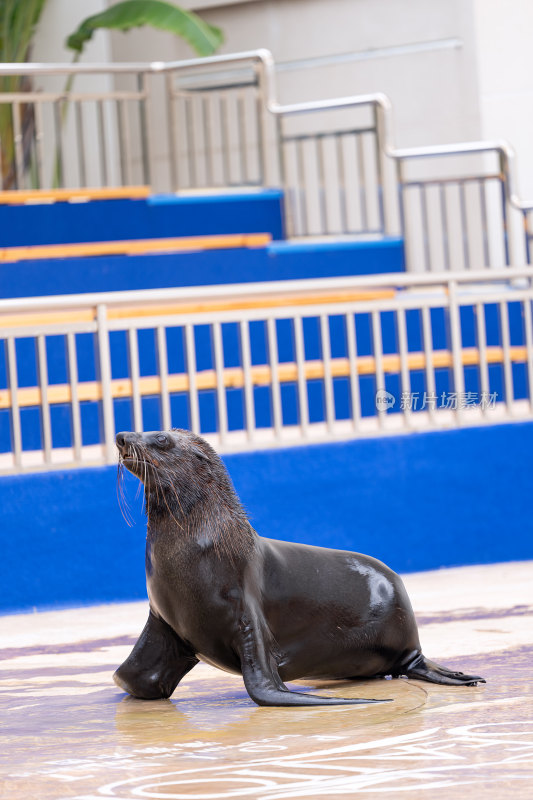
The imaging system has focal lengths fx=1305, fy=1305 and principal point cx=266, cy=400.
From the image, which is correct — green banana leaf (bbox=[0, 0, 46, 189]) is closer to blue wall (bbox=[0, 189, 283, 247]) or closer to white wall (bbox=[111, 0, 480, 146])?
white wall (bbox=[111, 0, 480, 146])

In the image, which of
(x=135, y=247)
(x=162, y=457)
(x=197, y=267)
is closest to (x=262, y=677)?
(x=162, y=457)

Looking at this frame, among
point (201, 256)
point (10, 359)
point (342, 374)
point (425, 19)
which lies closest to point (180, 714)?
point (10, 359)

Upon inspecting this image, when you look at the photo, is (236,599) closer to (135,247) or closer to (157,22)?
(135,247)

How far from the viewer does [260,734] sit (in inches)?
115

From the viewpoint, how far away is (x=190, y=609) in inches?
127

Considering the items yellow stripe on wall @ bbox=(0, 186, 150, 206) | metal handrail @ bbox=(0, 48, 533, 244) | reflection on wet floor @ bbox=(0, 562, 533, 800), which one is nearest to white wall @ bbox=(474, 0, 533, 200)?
metal handrail @ bbox=(0, 48, 533, 244)

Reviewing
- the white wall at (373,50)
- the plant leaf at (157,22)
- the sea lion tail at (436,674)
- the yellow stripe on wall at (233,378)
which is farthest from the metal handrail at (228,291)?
the white wall at (373,50)

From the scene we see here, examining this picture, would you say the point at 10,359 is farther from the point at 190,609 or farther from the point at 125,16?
the point at 125,16

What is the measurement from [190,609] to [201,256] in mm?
5660

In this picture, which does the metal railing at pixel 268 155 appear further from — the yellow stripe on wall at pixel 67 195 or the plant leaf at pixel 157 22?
the plant leaf at pixel 157 22

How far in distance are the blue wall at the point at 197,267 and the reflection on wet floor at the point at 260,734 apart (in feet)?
14.2

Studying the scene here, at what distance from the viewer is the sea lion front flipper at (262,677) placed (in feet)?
10.3

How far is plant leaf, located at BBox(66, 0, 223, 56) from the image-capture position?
34.1ft

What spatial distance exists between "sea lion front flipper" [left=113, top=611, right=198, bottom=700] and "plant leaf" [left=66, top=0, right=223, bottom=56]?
7610 millimetres
